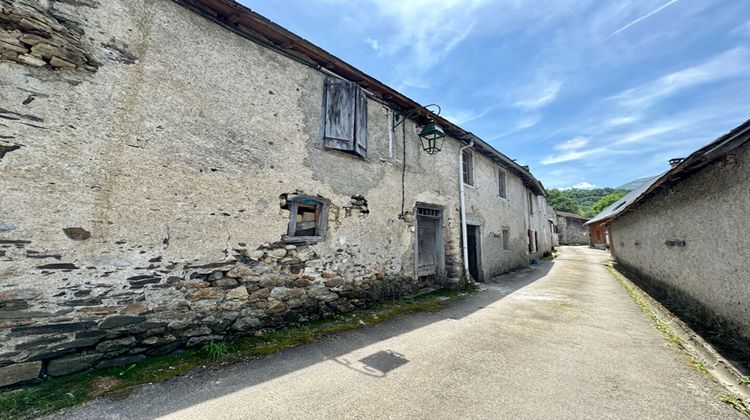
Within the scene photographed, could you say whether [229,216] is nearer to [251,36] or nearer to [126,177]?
[126,177]

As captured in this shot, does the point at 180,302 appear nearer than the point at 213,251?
Yes

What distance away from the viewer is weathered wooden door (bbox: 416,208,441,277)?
23.9ft

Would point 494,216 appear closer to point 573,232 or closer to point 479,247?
point 479,247

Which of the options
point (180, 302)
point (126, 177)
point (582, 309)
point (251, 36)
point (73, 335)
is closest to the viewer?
point (73, 335)

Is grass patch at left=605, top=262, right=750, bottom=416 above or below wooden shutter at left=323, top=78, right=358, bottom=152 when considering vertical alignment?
below

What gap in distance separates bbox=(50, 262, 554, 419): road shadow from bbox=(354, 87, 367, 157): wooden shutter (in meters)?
3.53

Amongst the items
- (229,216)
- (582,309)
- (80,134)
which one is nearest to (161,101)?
(80,134)

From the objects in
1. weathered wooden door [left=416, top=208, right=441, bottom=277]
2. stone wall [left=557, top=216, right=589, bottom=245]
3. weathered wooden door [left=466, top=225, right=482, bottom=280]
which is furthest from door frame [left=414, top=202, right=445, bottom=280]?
stone wall [left=557, top=216, right=589, bottom=245]

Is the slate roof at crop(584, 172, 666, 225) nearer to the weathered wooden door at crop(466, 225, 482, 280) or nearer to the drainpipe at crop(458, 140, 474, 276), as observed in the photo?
the weathered wooden door at crop(466, 225, 482, 280)

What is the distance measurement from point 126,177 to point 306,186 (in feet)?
8.02

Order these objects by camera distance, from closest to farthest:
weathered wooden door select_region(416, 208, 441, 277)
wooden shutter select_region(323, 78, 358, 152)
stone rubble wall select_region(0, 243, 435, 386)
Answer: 1. stone rubble wall select_region(0, 243, 435, 386)
2. wooden shutter select_region(323, 78, 358, 152)
3. weathered wooden door select_region(416, 208, 441, 277)

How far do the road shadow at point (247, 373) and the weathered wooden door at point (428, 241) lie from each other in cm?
232

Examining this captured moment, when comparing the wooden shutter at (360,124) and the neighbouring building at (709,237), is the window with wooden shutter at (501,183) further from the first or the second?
the wooden shutter at (360,124)

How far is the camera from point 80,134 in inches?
123
